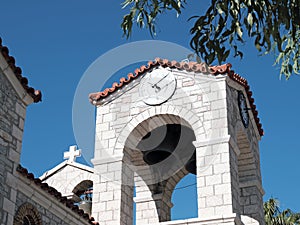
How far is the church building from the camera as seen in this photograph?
10.7 meters

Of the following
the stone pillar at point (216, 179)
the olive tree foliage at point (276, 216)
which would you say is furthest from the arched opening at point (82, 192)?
the olive tree foliage at point (276, 216)

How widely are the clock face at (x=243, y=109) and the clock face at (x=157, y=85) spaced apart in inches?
57.7

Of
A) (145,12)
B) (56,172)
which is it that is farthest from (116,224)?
(145,12)

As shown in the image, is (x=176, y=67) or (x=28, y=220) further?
(x=176, y=67)

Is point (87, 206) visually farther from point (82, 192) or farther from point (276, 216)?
point (276, 216)

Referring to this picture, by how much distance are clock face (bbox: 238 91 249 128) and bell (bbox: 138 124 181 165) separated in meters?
1.36

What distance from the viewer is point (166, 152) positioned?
12539 mm

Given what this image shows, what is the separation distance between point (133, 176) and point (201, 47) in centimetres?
682

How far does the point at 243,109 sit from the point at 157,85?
75.1 inches

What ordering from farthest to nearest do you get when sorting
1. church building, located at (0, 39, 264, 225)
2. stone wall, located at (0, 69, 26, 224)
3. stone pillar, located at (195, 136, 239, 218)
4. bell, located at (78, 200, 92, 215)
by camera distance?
bell, located at (78, 200, 92, 215) < church building, located at (0, 39, 264, 225) < stone pillar, located at (195, 136, 239, 218) < stone wall, located at (0, 69, 26, 224)

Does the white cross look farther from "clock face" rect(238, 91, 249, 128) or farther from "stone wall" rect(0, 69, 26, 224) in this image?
"stone wall" rect(0, 69, 26, 224)

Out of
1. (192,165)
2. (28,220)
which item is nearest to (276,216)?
(192,165)

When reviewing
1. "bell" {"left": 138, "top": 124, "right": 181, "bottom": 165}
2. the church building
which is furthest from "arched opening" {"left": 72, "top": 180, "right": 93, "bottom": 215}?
"bell" {"left": 138, "top": 124, "right": 181, "bottom": 165}

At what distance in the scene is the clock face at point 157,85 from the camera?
11.9 m
